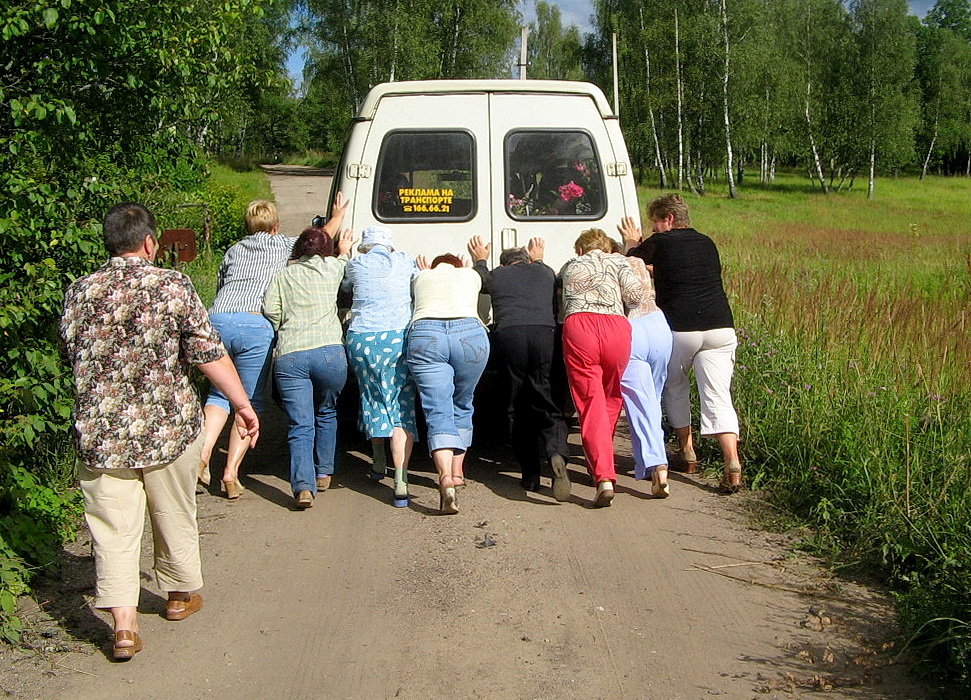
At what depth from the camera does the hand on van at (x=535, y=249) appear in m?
6.80

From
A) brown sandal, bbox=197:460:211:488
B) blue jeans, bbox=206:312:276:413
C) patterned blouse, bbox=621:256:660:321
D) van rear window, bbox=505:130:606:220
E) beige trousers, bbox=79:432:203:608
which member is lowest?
brown sandal, bbox=197:460:211:488

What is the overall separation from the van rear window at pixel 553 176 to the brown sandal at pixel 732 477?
2.00 meters

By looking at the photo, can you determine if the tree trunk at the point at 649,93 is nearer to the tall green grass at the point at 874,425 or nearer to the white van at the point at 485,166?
the tall green grass at the point at 874,425

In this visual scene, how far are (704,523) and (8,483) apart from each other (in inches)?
149

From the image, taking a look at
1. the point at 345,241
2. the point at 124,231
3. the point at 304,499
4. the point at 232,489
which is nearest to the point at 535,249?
the point at 345,241

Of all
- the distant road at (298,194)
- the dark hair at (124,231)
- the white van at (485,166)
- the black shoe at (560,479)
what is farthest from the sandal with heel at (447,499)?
the distant road at (298,194)

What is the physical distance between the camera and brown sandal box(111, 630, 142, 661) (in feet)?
14.0

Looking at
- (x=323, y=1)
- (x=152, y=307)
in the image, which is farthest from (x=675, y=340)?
(x=323, y=1)

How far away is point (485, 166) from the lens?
7188 mm

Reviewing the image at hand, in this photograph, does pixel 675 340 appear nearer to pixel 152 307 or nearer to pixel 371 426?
pixel 371 426

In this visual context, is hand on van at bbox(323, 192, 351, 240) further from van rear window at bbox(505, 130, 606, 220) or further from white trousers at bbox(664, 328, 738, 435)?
white trousers at bbox(664, 328, 738, 435)

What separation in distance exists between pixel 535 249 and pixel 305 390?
1.77 metres

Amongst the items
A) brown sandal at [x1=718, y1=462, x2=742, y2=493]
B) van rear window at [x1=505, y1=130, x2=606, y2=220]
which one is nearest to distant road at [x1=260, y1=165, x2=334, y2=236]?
van rear window at [x1=505, y1=130, x2=606, y2=220]

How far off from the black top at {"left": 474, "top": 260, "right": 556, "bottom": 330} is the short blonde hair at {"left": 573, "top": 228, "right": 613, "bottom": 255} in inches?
11.7
